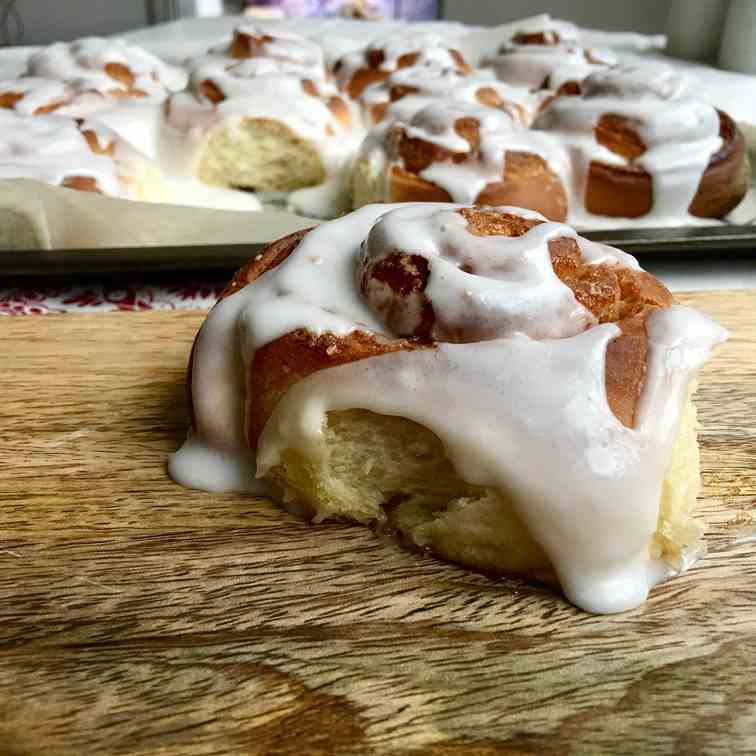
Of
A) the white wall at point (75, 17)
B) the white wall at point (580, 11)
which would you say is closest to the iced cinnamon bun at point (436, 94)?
the white wall at point (75, 17)

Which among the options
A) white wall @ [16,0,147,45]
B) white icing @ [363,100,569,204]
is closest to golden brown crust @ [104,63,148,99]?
white icing @ [363,100,569,204]

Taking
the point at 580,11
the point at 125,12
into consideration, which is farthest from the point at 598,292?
the point at 580,11

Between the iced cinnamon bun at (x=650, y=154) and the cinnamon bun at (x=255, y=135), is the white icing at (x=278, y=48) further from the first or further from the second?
the iced cinnamon bun at (x=650, y=154)

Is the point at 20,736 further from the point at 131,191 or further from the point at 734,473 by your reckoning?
the point at 131,191

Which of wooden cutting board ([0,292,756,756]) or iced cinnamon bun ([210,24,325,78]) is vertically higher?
iced cinnamon bun ([210,24,325,78])

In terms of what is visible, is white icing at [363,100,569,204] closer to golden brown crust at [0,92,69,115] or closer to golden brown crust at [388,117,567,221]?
golden brown crust at [388,117,567,221]

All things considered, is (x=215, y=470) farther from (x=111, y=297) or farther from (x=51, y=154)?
(x=51, y=154)
